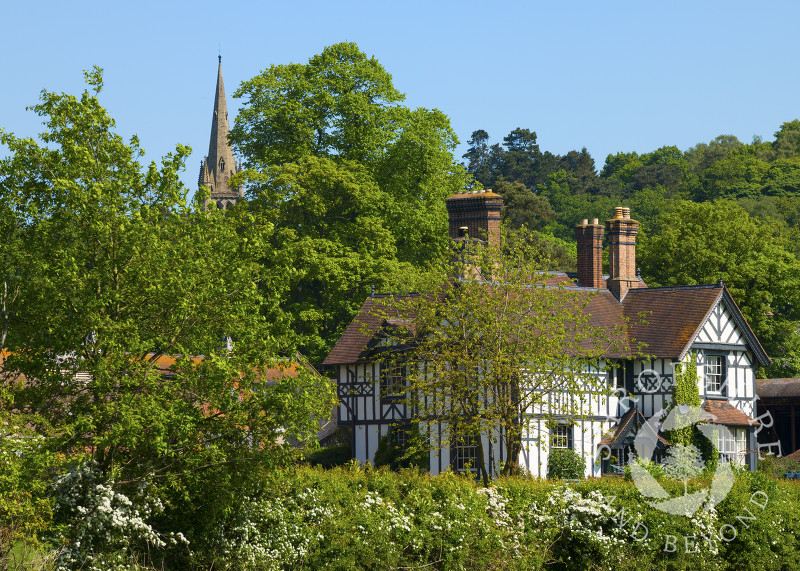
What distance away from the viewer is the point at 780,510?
1884cm

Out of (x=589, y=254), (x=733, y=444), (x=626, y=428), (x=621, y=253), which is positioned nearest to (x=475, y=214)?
(x=589, y=254)

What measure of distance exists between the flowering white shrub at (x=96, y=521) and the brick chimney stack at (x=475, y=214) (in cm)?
1720

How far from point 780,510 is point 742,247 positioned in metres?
27.8

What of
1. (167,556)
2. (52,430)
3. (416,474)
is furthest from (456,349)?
(52,430)

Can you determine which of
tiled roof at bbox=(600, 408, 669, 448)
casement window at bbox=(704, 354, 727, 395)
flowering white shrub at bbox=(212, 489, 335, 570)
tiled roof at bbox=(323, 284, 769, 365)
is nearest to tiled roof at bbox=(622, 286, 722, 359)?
tiled roof at bbox=(323, 284, 769, 365)

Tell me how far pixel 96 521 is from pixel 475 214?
18406 millimetres

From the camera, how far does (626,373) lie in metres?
33.7

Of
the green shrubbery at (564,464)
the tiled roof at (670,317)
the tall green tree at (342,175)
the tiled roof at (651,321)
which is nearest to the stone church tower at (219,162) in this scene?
the tall green tree at (342,175)

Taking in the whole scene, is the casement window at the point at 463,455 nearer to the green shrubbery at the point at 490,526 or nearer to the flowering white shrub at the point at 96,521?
the green shrubbery at the point at 490,526

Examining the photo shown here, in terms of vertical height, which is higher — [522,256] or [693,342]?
[522,256]

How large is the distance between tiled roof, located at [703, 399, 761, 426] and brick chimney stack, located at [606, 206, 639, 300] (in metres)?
4.95

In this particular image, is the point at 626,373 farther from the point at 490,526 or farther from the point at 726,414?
the point at 490,526

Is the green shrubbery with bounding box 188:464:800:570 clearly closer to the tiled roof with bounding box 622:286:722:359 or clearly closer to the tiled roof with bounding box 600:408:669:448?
the tiled roof with bounding box 600:408:669:448

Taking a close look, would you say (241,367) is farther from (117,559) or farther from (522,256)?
(522,256)
